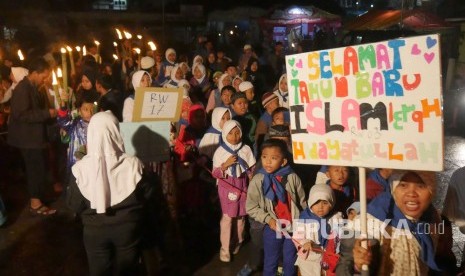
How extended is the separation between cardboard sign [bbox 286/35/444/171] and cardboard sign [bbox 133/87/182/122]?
87.2 inches

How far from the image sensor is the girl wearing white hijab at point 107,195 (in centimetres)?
372

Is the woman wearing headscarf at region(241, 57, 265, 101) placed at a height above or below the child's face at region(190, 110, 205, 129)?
above

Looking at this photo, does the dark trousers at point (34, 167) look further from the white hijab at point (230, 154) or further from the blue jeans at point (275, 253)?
the blue jeans at point (275, 253)

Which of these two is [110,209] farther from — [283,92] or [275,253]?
[283,92]

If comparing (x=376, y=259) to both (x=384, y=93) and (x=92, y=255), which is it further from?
(x=92, y=255)

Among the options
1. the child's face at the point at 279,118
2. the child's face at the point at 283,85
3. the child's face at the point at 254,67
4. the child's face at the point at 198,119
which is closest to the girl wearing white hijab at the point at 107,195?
the child's face at the point at 279,118

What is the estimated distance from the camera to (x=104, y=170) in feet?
12.2

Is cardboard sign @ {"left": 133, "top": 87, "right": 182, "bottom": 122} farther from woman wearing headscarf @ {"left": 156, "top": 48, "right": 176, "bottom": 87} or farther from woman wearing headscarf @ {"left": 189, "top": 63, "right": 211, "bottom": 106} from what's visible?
woman wearing headscarf @ {"left": 156, "top": 48, "right": 176, "bottom": 87}

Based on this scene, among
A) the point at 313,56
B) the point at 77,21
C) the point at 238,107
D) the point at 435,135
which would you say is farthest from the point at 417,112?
the point at 77,21

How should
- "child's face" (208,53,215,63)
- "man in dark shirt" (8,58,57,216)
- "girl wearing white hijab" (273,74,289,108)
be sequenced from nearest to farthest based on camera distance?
"man in dark shirt" (8,58,57,216), "girl wearing white hijab" (273,74,289,108), "child's face" (208,53,215,63)

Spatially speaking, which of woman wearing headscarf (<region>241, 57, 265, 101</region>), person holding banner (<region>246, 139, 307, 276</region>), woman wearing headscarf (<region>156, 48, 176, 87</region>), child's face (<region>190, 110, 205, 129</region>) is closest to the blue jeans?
person holding banner (<region>246, 139, 307, 276</region>)

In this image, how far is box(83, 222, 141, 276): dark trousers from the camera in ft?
12.7

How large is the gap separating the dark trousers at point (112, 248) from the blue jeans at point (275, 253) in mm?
1368

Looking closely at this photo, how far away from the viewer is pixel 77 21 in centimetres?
1961
